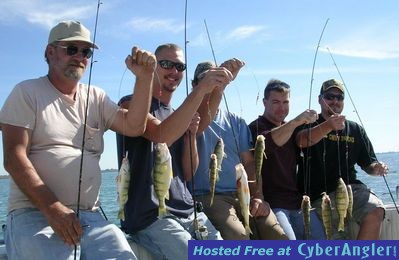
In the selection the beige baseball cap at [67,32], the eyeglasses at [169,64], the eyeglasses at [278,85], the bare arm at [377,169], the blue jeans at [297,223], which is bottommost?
the blue jeans at [297,223]

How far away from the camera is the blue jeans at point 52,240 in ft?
11.9

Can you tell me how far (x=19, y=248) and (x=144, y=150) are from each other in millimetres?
1614

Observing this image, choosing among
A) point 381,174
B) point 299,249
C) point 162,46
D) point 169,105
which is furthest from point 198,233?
point 381,174

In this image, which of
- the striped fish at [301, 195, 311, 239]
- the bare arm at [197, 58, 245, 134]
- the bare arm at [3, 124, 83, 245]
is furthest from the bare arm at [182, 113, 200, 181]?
the bare arm at [3, 124, 83, 245]

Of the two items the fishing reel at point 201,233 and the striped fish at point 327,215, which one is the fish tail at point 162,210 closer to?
the fishing reel at point 201,233

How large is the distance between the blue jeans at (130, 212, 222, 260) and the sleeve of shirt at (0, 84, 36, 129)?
1535mm

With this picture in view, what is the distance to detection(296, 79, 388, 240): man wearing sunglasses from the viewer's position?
631 cm

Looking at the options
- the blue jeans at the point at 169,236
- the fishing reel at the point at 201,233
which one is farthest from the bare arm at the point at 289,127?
the fishing reel at the point at 201,233

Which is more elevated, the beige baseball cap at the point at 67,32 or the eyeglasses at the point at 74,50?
the beige baseball cap at the point at 67,32

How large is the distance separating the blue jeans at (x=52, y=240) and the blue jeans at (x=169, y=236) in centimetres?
59

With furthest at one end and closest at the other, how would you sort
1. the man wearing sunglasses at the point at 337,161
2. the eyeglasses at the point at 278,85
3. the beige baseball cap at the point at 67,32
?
the eyeglasses at the point at 278,85, the man wearing sunglasses at the point at 337,161, the beige baseball cap at the point at 67,32

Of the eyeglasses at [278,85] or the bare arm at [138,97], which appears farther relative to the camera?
the eyeglasses at [278,85]

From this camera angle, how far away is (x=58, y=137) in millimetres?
4129

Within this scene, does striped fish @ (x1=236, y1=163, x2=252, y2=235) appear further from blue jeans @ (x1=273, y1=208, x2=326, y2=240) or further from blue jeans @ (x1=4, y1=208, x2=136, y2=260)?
blue jeans @ (x1=4, y1=208, x2=136, y2=260)
